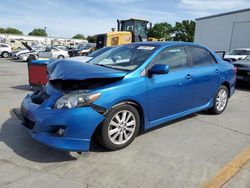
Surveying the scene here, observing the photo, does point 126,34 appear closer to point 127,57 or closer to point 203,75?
point 203,75

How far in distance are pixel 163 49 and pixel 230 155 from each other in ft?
6.34

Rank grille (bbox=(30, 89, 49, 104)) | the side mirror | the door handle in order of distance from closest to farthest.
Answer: grille (bbox=(30, 89, 49, 104)), the side mirror, the door handle

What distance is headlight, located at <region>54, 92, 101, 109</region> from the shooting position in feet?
11.0

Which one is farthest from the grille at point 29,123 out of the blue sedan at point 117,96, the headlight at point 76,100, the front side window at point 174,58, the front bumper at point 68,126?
the front side window at point 174,58

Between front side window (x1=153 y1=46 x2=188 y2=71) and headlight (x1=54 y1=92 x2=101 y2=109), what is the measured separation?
55.1 inches

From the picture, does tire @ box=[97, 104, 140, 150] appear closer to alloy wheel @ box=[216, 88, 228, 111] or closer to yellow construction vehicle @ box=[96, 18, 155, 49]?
alloy wheel @ box=[216, 88, 228, 111]

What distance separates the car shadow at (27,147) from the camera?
3.51 m

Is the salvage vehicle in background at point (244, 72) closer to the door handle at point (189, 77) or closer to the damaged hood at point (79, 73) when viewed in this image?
the door handle at point (189, 77)

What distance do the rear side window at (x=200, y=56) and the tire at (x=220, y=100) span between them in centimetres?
67

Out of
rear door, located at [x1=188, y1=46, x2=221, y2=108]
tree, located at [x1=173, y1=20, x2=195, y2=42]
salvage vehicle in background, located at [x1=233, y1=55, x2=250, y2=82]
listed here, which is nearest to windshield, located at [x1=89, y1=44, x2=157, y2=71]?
rear door, located at [x1=188, y1=46, x2=221, y2=108]

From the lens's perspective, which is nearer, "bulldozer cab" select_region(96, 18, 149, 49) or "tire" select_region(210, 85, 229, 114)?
"tire" select_region(210, 85, 229, 114)

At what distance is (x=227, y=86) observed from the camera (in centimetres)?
595

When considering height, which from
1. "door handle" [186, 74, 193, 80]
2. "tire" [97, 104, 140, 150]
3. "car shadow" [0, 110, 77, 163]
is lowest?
"car shadow" [0, 110, 77, 163]

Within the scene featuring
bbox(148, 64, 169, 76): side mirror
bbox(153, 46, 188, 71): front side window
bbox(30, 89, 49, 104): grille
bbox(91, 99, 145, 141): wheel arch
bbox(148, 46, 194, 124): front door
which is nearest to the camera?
bbox(91, 99, 145, 141): wheel arch
